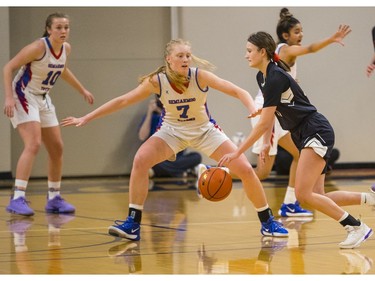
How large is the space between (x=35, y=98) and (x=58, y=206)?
1.15 m

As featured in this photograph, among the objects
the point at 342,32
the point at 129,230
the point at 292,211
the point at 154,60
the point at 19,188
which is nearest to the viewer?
the point at 129,230

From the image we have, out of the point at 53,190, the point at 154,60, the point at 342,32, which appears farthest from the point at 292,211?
the point at 154,60

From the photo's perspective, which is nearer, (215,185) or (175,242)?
(215,185)

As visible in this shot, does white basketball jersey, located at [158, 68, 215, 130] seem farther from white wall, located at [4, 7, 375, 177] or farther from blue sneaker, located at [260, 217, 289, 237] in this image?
white wall, located at [4, 7, 375, 177]

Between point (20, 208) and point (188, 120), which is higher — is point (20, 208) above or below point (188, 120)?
below

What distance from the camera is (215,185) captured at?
6.45m

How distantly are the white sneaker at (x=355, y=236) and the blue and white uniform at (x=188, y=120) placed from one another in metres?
1.31

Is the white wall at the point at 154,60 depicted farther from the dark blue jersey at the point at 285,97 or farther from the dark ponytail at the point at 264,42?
the dark blue jersey at the point at 285,97

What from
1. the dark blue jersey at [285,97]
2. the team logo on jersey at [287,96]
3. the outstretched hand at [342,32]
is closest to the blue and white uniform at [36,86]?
the outstretched hand at [342,32]

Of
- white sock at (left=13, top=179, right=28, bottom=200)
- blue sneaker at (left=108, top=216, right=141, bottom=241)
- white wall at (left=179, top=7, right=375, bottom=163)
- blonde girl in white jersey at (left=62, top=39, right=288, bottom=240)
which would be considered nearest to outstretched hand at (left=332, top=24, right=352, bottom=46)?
blonde girl in white jersey at (left=62, top=39, right=288, bottom=240)

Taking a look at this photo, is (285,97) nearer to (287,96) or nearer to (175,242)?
(287,96)

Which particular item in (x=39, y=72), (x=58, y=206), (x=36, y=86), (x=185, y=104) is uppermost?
(x=39, y=72)
